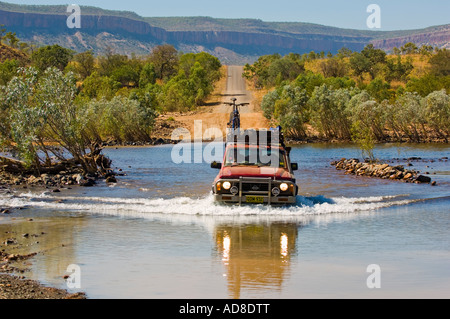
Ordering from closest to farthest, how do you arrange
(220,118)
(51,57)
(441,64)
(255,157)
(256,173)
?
(256,173), (255,157), (220,118), (441,64), (51,57)

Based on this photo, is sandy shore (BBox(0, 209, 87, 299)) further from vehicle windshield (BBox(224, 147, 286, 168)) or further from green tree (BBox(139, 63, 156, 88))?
green tree (BBox(139, 63, 156, 88))

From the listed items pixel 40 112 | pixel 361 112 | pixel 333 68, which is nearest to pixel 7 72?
pixel 361 112

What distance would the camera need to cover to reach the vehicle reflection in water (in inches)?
447

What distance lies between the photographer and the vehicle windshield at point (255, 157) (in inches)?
818

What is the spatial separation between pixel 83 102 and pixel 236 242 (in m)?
30.3

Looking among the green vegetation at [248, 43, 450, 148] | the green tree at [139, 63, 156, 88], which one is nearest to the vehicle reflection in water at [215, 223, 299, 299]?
the green vegetation at [248, 43, 450, 148]

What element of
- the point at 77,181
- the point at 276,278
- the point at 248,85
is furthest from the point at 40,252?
the point at 248,85

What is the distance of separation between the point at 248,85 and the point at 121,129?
72888 mm

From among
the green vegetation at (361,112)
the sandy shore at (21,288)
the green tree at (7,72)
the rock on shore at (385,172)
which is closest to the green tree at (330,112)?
the green vegetation at (361,112)

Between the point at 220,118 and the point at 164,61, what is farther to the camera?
the point at 164,61

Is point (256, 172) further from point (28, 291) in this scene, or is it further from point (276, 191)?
point (28, 291)

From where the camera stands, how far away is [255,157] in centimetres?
2091

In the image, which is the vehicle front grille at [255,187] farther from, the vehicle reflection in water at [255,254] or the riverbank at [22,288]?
the riverbank at [22,288]

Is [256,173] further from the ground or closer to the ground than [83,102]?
closer to the ground
